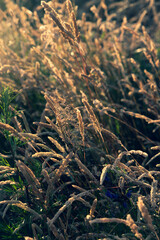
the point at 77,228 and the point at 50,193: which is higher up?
the point at 50,193

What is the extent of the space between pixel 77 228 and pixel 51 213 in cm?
16

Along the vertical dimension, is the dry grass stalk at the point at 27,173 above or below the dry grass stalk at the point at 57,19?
below

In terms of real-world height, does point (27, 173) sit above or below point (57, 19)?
below

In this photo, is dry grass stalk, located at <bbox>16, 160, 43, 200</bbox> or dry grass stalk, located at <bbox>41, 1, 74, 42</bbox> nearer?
dry grass stalk, located at <bbox>16, 160, 43, 200</bbox>

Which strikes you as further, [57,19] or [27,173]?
[57,19]

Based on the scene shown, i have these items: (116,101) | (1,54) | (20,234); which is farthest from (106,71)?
(20,234)

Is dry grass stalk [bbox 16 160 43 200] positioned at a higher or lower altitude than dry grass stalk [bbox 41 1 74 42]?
lower

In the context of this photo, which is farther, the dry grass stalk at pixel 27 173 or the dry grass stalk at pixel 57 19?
the dry grass stalk at pixel 57 19

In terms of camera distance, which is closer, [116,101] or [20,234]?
[20,234]

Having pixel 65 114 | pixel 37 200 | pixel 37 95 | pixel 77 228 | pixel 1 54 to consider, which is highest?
pixel 1 54

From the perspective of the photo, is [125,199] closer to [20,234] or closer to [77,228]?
[77,228]

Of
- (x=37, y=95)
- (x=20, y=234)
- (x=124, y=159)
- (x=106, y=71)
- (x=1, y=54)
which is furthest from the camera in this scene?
(x=106, y=71)

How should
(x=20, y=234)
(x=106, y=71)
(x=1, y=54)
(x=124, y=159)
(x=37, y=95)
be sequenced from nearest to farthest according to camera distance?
(x=20, y=234)
(x=124, y=159)
(x=1, y=54)
(x=37, y=95)
(x=106, y=71)

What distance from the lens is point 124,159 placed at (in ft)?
5.93
